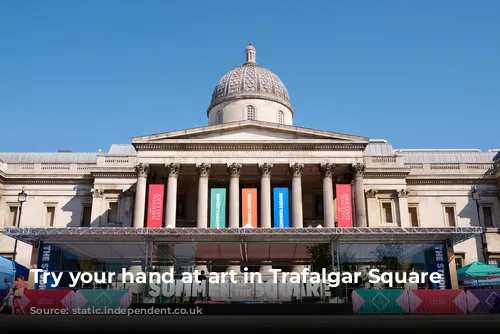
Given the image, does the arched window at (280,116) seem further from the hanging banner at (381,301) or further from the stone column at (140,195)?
the hanging banner at (381,301)

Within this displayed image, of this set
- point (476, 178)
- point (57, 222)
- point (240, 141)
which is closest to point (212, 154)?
point (240, 141)

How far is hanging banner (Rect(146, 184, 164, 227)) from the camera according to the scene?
4466 cm

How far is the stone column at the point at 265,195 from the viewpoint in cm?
4560

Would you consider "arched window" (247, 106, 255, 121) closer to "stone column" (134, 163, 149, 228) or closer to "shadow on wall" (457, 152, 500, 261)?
"stone column" (134, 163, 149, 228)

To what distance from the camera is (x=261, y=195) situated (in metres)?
46.6

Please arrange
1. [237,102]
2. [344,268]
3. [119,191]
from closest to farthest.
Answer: [344,268], [119,191], [237,102]

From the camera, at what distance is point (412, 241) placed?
28531 mm

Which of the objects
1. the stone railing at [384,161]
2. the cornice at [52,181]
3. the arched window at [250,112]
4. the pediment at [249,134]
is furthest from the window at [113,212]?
the stone railing at [384,161]

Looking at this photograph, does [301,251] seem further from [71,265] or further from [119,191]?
[119,191]

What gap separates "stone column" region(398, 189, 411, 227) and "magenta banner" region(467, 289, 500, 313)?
26532 mm

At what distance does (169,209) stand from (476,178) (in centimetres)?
3145

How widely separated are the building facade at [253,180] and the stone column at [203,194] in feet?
0.29

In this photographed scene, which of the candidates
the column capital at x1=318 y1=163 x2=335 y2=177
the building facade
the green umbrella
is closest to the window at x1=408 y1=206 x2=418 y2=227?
the building facade

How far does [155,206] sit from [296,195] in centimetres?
1210
